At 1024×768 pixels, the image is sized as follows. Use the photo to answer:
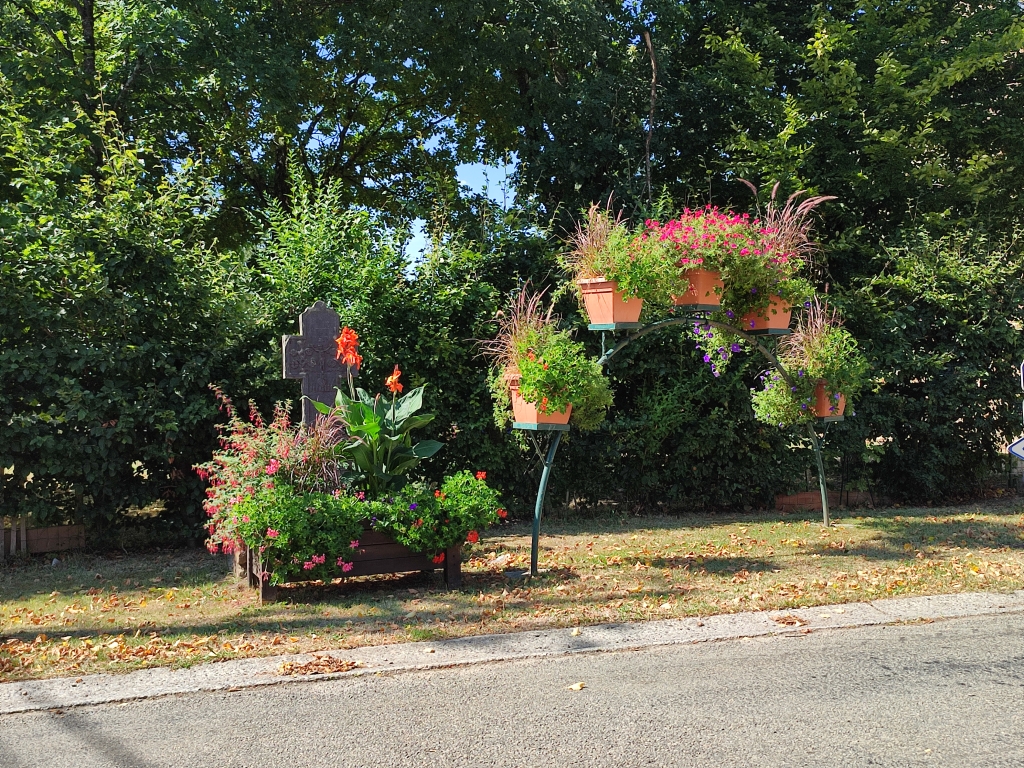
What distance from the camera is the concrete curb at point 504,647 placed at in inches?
185

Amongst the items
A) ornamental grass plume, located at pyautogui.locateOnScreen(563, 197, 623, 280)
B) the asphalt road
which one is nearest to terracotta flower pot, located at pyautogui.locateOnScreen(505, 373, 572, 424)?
ornamental grass plume, located at pyautogui.locateOnScreen(563, 197, 623, 280)

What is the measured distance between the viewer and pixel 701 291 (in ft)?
25.0

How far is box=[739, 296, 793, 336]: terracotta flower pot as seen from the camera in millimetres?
8188

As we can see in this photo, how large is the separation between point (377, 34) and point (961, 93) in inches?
366

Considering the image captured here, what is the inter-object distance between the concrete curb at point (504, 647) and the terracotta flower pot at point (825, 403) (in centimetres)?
276

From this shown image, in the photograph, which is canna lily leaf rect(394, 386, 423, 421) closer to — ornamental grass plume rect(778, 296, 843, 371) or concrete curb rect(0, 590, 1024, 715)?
concrete curb rect(0, 590, 1024, 715)

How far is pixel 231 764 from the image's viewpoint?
3816 millimetres

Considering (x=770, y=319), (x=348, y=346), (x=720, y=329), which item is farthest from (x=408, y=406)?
(x=770, y=319)

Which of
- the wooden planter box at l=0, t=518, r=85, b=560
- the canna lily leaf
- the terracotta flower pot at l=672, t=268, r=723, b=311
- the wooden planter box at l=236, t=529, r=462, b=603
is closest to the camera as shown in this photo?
the wooden planter box at l=236, t=529, r=462, b=603

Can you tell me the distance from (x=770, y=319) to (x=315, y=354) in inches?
168

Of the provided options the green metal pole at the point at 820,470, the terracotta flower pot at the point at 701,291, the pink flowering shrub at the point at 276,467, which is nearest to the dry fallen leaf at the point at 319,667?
the pink flowering shrub at the point at 276,467

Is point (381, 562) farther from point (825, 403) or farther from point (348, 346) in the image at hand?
point (825, 403)

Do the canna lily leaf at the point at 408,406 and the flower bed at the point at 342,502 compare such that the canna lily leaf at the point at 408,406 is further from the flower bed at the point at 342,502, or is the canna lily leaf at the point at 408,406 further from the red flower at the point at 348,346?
the red flower at the point at 348,346

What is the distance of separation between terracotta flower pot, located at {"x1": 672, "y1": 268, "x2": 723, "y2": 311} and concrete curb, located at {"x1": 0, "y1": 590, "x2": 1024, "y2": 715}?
8.93 feet
